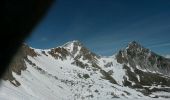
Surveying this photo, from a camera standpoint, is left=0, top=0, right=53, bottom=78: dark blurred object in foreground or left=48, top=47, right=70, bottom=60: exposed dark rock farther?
left=48, top=47, right=70, bottom=60: exposed dark rock

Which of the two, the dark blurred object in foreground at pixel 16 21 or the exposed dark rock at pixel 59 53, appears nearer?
the dark blurred object in foreground at pixel 16 21

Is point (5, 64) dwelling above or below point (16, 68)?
below

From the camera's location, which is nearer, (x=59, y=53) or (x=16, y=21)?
(x=16, y=21)

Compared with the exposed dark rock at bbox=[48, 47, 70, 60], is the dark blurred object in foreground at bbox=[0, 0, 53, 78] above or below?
below

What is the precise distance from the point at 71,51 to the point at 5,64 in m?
152

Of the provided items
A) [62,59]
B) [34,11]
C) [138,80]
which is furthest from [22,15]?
[138,80]

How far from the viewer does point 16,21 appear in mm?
3936

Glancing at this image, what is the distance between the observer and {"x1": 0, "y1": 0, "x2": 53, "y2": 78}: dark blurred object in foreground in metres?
3.75

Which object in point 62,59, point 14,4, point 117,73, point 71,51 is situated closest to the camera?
point 14,4

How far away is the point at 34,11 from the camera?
3.92 m

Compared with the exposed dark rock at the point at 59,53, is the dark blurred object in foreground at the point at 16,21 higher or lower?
lower

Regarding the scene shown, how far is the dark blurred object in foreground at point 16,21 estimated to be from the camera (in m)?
3.75

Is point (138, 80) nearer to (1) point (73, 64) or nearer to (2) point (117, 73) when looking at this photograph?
(2) point (117, 73)

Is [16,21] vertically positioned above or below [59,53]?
below
